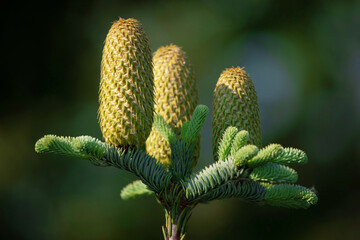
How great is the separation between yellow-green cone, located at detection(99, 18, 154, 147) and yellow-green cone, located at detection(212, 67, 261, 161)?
0.16 m

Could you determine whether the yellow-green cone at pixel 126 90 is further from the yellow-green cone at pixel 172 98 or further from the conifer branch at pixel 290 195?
the conifer branch at pixel 290 195

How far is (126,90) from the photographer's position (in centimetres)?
73

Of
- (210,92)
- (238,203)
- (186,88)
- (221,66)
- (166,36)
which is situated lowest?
(238,203)

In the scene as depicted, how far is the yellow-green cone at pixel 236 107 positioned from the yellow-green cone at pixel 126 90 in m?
0.16

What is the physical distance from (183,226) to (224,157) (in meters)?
0.17

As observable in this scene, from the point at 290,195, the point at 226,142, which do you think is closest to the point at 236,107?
the point at 226,142

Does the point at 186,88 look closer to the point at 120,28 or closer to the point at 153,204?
the point at 120,28

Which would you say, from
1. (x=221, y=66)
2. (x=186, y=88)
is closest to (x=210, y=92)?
(x=221, y=66)

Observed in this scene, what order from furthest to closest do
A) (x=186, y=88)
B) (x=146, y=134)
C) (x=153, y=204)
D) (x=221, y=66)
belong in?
(x=221, y=66) → (x=153, y=204) → (x=186, y=88) → (x=146, y=134)

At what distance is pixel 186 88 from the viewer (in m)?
0.87

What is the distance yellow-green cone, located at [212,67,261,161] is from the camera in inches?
31.5

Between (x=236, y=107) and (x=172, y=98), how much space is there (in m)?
0.15

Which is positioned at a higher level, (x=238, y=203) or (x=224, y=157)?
(x=224, y=157)

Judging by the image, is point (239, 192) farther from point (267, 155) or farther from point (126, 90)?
point (126, 90)
